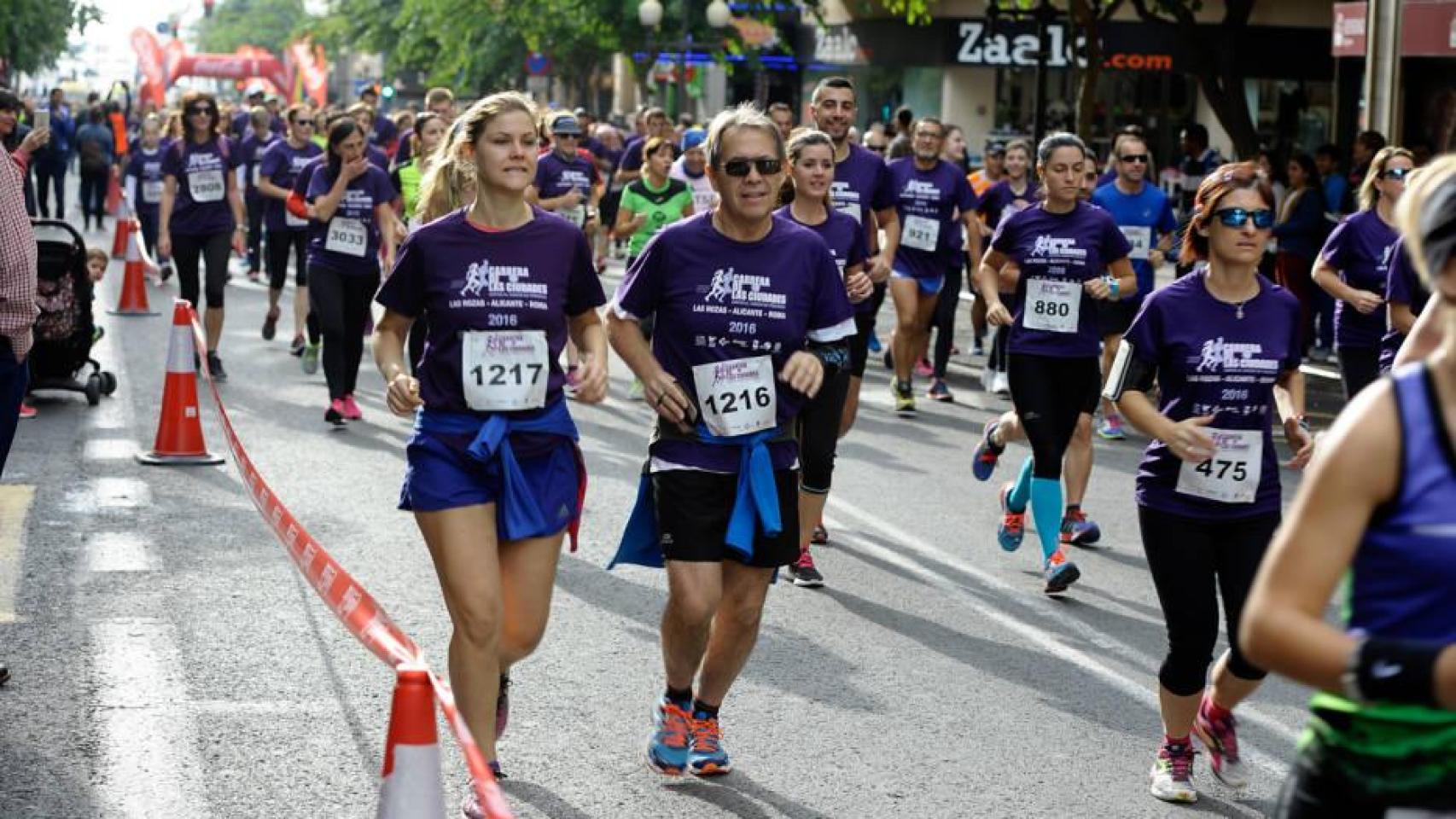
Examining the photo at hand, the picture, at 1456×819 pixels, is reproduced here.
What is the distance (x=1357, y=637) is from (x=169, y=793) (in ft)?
12.8

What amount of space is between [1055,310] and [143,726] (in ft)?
14.4

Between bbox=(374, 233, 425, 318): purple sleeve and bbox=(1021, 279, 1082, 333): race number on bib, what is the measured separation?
13.4 ft

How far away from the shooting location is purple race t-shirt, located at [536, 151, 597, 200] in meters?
15.7

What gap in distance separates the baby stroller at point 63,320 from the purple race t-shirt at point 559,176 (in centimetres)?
318

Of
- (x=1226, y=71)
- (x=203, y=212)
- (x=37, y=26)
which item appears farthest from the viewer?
(x=37, y=26)

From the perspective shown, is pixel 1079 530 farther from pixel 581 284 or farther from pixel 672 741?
pixel 581 284

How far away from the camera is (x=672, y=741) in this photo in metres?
6.38

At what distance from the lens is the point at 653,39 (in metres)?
43.0

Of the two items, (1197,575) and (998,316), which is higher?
(998,316)

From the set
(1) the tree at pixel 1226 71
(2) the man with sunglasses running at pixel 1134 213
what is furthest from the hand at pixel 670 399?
(1) the tree at pixel 1226 71

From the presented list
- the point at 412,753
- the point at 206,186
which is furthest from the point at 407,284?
the point at 206,186

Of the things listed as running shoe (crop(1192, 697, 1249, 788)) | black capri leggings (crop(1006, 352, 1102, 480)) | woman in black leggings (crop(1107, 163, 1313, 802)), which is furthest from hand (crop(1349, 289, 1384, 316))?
running shoe (crop(1192, 697, 1249, 788))

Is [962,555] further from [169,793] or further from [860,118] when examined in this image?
[860,118]

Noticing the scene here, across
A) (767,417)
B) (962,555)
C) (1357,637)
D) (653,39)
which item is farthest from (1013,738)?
(653,39)
